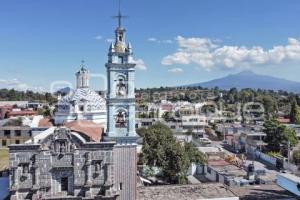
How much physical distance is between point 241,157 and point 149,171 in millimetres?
15102

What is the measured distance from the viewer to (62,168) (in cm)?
1644

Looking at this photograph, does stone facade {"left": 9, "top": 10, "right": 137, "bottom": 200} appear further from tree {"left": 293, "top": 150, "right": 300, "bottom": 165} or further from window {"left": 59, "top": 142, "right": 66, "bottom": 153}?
tree {"left": 293, "top": 150, "right": 300, "bottom": 165}

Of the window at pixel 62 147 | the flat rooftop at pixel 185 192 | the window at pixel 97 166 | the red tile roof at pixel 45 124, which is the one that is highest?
the red tile roof at pixel 45 124

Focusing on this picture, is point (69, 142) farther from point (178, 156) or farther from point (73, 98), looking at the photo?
point (73, 98)

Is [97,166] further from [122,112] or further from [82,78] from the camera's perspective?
→ [82,78]

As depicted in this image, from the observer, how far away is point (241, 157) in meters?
39.7

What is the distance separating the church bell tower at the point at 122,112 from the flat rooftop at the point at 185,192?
4.92 ft

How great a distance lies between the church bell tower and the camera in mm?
17953

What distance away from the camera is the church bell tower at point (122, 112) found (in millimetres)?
17953

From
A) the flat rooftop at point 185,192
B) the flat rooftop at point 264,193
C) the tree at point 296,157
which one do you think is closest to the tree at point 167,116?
the tree at point 296,157

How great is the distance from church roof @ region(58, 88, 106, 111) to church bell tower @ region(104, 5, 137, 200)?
11.7m

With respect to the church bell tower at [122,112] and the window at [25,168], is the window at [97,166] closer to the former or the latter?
the church bell tower at [122,112]

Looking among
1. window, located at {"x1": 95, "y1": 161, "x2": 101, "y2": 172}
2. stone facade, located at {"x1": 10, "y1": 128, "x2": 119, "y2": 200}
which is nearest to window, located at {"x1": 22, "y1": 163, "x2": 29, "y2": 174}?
stone facade, located at {"x1": 10, "y1": 128, "x2": 119, "y2": 200}

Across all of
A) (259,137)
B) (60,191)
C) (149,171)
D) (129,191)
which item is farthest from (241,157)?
(60,191)
